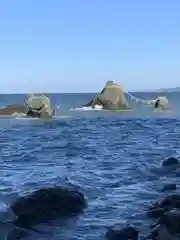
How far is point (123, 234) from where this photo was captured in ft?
32.7

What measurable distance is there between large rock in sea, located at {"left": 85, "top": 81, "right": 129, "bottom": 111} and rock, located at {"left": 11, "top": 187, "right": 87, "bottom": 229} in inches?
2763

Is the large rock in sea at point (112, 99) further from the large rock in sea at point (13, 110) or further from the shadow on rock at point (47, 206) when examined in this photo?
the shadow on rock at point (47, 206)

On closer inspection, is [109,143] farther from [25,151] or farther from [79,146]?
[25,151]

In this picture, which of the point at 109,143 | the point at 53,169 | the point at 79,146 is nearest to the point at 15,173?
the point at 53,169

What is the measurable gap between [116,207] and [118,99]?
7082cm

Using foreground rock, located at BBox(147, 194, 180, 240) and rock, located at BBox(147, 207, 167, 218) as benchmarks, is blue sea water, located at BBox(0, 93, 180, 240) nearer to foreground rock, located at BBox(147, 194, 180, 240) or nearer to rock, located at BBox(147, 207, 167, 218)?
rock, located at BBox(147, 207, 167, 218)

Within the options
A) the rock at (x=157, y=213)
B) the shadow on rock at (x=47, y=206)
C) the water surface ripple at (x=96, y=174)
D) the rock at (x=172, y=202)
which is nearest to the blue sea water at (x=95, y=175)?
the water surface ripple at (x=96, y=174)

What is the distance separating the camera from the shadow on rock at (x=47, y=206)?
37.9ft

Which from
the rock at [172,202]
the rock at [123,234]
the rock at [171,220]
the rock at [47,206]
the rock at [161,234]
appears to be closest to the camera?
the rock at [161,234]

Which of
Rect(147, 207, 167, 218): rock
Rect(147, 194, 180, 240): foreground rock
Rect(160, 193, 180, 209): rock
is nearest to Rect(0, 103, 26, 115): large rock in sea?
Rect(160, 193, 180, 209): rock

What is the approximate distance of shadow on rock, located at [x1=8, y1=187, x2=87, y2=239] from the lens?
37.9 ft

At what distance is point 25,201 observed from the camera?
1233 cm

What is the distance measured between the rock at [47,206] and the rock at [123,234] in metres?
2.04

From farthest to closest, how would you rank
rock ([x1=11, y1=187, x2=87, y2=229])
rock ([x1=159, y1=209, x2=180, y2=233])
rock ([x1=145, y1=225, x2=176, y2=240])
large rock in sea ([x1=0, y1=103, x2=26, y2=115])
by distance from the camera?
large rock in sea ([x1=0, y1=103, x2=26, y2=115]) < rock ([x1=11, y1=187, x2=87, y2=229]) < rock ([x1=159, y1=209, x2=180, y2=233]) < rock ([x1=145, y1=225, x2=176, y2=240])
